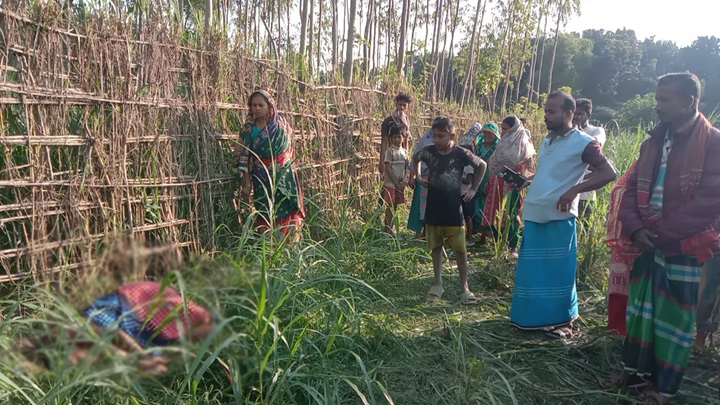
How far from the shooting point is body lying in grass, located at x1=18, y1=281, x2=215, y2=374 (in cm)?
46

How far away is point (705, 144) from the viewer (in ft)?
6.96

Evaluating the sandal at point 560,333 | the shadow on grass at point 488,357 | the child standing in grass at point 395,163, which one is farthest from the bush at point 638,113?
the sandal at point 560,333

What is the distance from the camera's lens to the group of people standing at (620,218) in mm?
2156

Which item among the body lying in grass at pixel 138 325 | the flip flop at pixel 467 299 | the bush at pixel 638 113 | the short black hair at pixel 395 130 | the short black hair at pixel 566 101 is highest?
the bush at pixel 638 113

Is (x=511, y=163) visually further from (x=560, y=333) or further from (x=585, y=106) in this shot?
(x=560, y=333)

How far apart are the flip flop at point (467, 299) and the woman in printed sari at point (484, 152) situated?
1777 mm

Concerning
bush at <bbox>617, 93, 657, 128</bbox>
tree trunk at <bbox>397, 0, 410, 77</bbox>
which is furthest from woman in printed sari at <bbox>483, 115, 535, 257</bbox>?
bush at <bbox>617, 93, 657, 128</bbox>

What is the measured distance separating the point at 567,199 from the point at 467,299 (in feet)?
3.88

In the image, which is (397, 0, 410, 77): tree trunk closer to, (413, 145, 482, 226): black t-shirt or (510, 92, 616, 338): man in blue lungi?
(413, 145, 482, 226): black t-shirt

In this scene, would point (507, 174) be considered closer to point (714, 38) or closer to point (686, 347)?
point (686, 347)

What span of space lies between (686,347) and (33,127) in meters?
3.27

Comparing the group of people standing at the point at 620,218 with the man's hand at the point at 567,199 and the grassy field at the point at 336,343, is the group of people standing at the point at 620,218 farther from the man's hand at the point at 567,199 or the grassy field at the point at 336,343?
the grassy field at the point at 336,343

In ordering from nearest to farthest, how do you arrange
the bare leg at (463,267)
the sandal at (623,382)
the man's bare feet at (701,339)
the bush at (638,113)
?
the sandal at (623,382), the man's bare feet at (701,339), the bare leg at (463,267), the bush at (638,113)

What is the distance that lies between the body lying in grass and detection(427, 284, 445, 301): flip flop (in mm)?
3174
